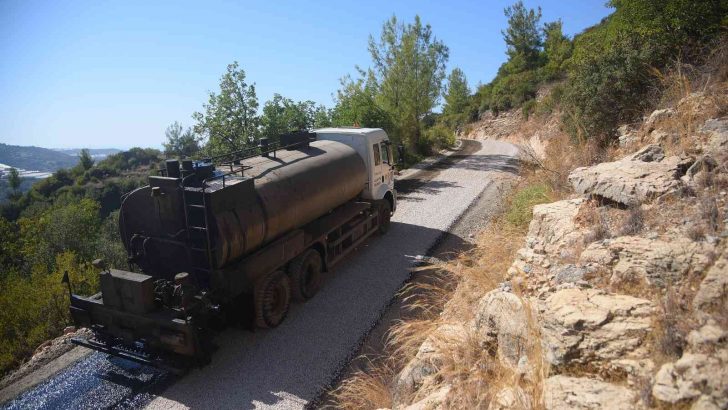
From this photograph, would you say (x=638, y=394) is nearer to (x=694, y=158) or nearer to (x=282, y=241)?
(x=694, y=158)

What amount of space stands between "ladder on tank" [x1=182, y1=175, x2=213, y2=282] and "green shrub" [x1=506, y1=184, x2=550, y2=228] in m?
6.97

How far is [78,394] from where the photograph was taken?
625cm

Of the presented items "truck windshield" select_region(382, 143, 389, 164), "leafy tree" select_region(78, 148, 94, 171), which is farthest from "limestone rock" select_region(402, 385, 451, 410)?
"leafy tree" select_region(78, 148, 94, 171)

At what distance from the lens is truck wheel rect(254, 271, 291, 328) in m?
7.52

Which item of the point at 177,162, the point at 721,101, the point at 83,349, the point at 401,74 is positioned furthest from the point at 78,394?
the point at 401,74

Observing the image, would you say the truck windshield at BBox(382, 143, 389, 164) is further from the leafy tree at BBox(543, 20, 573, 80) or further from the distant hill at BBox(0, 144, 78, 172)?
the distant hill at BBox(0, 144, 78, 172)

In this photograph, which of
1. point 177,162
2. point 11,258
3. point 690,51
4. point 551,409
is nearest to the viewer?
point 551,409

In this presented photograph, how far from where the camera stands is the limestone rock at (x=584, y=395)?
10.2 ft

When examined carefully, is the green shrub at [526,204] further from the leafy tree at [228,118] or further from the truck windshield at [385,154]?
the leafy tree at [228,118]

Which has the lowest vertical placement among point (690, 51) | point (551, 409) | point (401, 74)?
point (551, 409)

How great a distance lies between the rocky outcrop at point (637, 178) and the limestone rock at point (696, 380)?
347 centimetres

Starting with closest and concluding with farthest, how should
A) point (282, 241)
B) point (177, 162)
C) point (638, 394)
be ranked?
point (638, 394), point (177, 162), point (282, 241)

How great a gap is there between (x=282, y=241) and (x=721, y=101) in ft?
27.4

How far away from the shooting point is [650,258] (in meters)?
4.37
